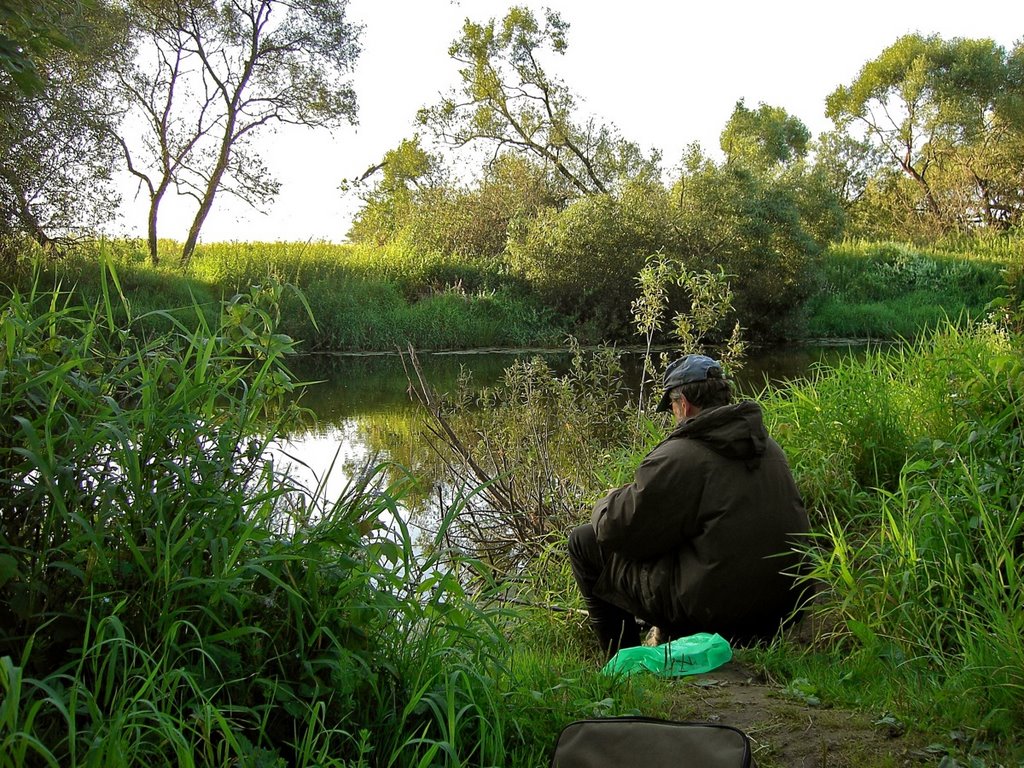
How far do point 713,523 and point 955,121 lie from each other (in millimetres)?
34455

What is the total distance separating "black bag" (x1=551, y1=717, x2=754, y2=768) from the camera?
6.55ft

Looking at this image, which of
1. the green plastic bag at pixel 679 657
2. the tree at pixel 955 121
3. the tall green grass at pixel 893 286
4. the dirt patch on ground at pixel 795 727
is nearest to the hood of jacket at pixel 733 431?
the green plastic bag at pixel 679 657

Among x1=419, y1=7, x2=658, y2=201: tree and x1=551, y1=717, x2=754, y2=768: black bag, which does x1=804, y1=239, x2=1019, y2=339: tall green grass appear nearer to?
x1=419, y1=7, x2=658, y2=201: tree

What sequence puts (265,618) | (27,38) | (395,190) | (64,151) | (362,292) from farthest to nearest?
(395,190) < (362,292) < (64,151) < (27,38) < (265,618)

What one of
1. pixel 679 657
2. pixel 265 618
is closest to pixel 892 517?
pixel 679 657

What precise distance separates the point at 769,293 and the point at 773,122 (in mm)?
23257

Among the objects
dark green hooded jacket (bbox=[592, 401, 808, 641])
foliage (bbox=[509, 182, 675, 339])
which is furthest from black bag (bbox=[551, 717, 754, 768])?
foliage (bbox=[509, 182, 675, 339])

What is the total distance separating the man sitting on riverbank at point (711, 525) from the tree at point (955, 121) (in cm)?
3196

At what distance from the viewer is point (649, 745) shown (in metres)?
2.05

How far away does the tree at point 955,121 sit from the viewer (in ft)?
106

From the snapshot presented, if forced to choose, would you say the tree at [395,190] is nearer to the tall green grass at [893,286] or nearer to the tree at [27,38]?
the tall green grass at [893,286]

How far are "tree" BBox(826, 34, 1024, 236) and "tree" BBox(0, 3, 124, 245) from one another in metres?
26.3

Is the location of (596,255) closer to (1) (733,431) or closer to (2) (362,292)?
(2) (362,292)

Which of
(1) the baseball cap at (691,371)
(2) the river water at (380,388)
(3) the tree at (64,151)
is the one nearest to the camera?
(1) the baseball cap at (691,371)
